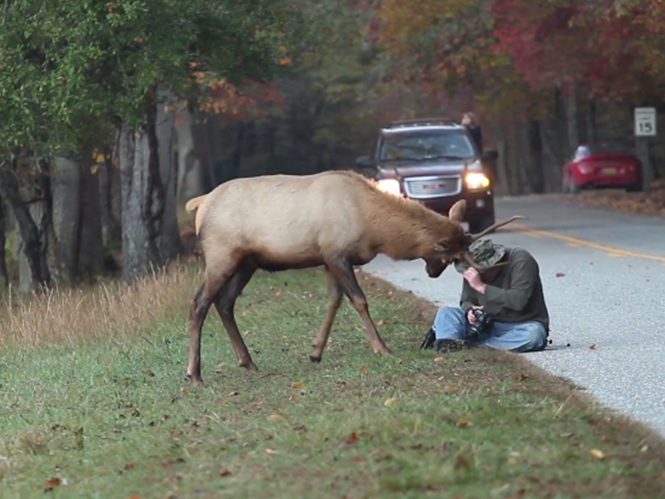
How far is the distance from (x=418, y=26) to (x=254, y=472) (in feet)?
116

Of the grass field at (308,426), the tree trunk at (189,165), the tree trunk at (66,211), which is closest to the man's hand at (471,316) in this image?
the grass field at (308,426)

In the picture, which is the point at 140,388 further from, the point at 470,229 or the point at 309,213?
the point at 470,229

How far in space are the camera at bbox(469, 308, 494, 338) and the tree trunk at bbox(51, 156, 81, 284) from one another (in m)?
15.1

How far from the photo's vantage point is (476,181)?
25469mm

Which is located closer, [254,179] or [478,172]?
[254,179]

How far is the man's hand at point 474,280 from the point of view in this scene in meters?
11.8

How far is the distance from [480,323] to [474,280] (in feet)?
1.36

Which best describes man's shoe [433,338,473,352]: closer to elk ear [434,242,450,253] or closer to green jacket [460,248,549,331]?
green jacket [460,248,549,331]

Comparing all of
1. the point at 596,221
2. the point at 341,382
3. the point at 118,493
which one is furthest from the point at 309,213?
the point at 596,221

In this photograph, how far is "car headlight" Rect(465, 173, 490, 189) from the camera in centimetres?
2541

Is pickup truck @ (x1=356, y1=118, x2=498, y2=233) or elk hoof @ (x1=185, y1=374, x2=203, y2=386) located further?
pickup truck @ (x1=356, y1=118, x2=498, y2=233)

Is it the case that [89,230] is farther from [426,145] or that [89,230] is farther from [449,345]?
[449,345]

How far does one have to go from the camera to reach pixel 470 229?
26203 mm

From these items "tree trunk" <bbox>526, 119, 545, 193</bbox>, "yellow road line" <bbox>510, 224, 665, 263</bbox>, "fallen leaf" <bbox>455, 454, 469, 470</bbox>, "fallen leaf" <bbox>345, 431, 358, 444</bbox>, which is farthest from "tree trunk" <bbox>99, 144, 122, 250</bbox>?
"fallen leaf" <bbox>455, 454, 469, 470</bbox>
